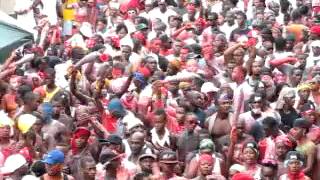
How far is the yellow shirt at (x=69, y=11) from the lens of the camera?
885 inches

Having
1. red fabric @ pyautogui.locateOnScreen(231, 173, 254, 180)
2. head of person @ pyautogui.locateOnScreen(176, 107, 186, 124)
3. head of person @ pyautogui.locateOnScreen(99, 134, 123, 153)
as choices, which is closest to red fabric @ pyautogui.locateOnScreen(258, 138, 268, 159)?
red fabric @ pyautogui.locateOnScreen(231, 173, 254, 180)

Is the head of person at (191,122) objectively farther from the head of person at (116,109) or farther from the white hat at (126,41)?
the white hat at (126,41)

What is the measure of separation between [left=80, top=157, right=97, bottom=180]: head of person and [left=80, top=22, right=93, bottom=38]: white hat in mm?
7597

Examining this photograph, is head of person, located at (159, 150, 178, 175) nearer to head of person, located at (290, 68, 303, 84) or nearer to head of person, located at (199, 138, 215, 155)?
head of person, located at (199, 138, 215, 155)

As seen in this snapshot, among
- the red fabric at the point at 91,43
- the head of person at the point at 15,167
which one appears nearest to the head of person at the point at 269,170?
the head of person at the point at 15,167

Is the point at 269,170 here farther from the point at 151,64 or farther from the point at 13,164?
the point at 151,64

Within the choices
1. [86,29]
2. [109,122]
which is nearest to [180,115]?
[109,122]

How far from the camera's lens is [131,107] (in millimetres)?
15578

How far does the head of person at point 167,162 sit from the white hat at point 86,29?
25.5ft

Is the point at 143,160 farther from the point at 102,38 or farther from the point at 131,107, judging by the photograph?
the point at 102,38

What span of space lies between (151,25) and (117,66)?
3.05 meters

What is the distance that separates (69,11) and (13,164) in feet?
34.2

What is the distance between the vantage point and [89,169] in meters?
12.6

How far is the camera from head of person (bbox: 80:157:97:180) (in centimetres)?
1259
